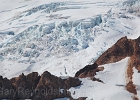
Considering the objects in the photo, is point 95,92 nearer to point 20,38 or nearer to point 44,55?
point 44,55

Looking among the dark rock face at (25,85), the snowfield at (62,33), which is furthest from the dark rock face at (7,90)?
the snowfield at (62,33)

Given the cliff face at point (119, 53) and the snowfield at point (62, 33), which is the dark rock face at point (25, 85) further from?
the snowfield at point (62, 33)

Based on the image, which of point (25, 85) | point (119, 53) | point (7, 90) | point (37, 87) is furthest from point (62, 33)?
point (7, 90)

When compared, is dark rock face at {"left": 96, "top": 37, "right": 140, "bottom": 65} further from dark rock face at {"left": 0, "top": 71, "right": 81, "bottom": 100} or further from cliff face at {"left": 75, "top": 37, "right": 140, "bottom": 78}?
dark rock face at {"left": 0, "top": 71, "right": 81, "bottom": 100}

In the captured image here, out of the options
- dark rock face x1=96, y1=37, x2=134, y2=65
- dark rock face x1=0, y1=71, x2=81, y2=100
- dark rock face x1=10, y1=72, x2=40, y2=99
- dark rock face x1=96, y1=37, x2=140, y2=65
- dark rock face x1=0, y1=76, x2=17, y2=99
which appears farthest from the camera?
dark rock face x1=96, y1=37, x2=134, y2=65

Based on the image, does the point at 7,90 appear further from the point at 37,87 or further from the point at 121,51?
the point at 121,51

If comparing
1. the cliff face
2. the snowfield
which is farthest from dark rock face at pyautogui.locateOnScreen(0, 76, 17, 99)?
the snowfield
